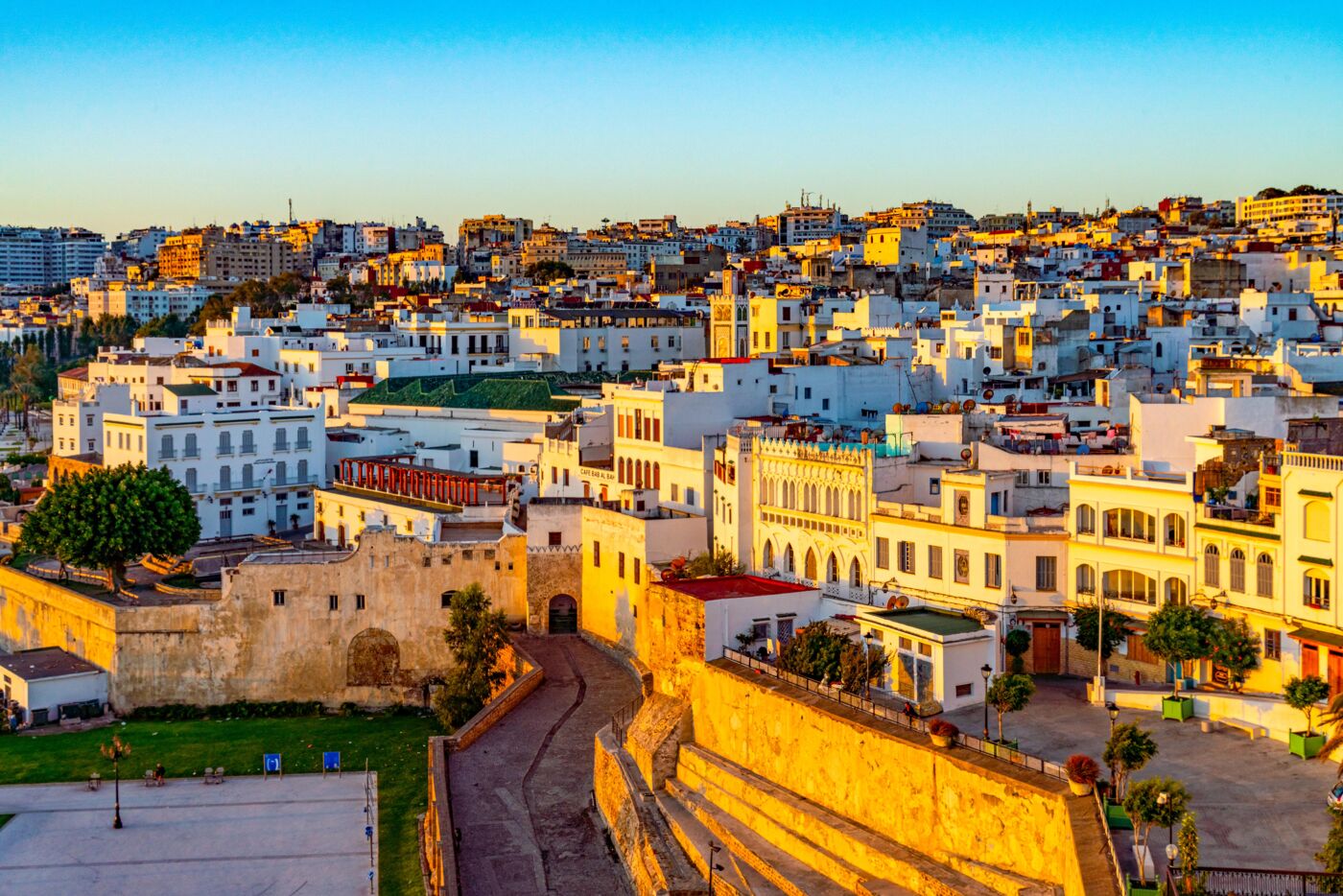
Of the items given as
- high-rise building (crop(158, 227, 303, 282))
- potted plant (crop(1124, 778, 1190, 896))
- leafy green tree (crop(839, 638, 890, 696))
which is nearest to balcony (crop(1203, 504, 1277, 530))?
leafy green tree (crop(839, 638, 890, 696))

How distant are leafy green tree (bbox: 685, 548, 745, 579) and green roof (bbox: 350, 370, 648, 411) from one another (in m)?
19.0

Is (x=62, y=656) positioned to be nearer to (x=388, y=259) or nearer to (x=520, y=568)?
(x=520, y=568)

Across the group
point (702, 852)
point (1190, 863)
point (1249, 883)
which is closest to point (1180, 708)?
point (1249, 883)

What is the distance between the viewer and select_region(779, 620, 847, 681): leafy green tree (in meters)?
27.1

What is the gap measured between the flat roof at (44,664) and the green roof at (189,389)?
55.1ft

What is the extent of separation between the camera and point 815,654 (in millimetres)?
27547

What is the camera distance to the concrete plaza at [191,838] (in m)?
29.4

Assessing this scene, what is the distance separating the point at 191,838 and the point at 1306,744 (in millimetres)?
19870

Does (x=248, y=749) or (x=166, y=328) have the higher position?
(x=166, y=328)

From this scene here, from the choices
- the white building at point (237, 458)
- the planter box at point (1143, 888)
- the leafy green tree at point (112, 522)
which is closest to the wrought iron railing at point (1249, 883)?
the planter box at point (1143, 888)

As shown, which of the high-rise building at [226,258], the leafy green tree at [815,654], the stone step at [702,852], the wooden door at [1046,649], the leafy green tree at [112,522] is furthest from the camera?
the high-rise building at [226,258]

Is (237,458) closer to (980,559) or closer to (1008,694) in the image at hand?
(980,559)

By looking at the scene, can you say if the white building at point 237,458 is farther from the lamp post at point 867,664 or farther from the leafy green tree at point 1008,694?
the leafy green tree at point 1008,694

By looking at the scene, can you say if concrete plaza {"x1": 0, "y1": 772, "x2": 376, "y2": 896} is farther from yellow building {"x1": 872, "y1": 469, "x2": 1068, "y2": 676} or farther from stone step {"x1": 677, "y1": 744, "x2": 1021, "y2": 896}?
yellow building {"x1": 872, "y1": 469, "x2": 1068, "y2": 676}
